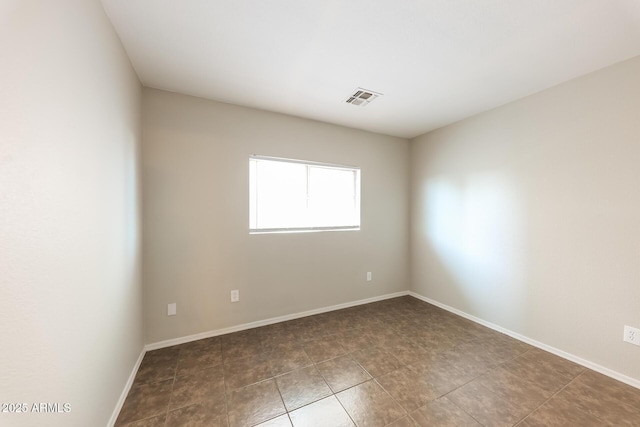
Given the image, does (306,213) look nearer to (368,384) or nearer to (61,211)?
(368,384)

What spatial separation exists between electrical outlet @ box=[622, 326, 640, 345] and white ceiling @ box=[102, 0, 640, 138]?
6.97 feet

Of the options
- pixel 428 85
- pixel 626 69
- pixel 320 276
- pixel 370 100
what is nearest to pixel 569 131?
pixel 626 69

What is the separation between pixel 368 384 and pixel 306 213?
1.93 metres

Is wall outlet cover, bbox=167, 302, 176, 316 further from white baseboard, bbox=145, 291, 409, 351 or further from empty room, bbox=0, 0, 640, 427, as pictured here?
white baseboard, bbox=145, 291, 409, 351

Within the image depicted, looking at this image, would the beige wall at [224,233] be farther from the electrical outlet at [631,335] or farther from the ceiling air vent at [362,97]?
the electrical outlet at [631,335]

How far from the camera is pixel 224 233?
2510mm

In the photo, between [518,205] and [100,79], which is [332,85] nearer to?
[100,79]

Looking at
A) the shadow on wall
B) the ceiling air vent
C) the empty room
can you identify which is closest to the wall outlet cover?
the empty room

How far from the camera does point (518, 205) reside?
245cm

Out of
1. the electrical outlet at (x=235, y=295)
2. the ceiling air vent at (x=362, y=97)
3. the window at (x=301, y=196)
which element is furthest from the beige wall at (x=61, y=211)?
the ceiling air vent at (x=362, y=97)

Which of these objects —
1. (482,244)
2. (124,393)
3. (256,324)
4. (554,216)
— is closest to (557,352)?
(482,244)

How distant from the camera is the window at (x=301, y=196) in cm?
276

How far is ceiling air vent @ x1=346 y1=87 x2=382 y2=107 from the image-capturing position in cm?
231

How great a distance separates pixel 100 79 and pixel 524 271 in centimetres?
382
